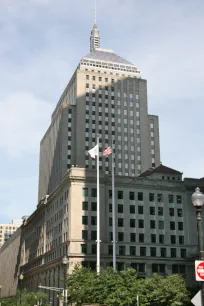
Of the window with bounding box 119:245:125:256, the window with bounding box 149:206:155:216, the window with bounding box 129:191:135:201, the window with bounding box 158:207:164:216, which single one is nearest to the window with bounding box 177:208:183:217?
the window with bounding box 158:207:164:216

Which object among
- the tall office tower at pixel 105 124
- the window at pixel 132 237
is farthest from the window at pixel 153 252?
the tall office tower at pixel 105 124

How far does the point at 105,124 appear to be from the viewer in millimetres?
155000

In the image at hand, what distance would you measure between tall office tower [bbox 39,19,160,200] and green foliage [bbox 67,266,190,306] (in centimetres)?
8198

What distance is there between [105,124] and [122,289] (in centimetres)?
10311

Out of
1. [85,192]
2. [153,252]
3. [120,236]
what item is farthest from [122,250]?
[85,192]

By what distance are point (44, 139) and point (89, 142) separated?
4907cm

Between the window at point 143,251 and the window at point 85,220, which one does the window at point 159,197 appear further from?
the window at point 85,220

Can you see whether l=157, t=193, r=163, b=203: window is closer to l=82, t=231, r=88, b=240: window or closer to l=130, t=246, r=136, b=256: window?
l=130, t=246, r=136, b=256: window

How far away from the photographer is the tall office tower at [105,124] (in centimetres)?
15112

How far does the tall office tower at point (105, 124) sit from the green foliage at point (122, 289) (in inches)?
3228

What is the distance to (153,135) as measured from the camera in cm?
16412

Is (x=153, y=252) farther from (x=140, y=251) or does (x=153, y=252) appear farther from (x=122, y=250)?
(x=122, y=250)

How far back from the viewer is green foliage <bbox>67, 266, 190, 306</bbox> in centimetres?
5528

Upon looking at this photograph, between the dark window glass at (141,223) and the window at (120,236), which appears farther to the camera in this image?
the dark window glass at (141,223)
